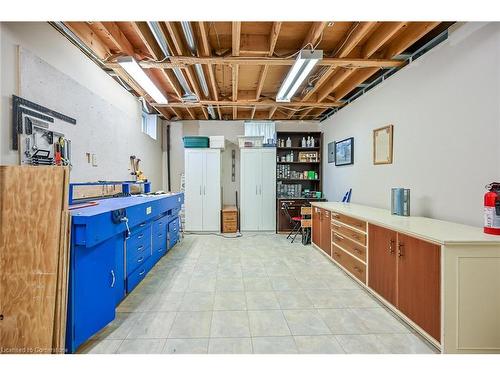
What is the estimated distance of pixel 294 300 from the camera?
2785 mm

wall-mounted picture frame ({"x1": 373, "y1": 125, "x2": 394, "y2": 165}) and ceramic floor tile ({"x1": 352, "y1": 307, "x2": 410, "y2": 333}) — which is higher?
wall-mounted picture frame ({"x1": 373, "y1": 125, "x2": 394, "y2": 165})

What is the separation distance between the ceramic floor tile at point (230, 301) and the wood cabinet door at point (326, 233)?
191cm

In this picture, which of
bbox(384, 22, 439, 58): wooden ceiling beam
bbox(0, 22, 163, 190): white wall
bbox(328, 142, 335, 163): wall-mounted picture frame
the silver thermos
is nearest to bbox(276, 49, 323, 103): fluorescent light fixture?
bbox(384, 22, 439, 58): wooden ceiling beam

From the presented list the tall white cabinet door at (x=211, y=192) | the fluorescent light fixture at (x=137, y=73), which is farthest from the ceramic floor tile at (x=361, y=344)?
the tall white cabinet door at (x=211, y=192)

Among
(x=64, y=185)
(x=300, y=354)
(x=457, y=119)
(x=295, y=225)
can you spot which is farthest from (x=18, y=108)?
(x=295, y=225)

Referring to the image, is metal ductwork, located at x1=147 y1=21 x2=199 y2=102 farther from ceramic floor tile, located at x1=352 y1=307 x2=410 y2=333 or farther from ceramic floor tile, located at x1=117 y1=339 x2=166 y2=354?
ceramic floor tile, located at x1=352 y1=307 x2=410 y2=333

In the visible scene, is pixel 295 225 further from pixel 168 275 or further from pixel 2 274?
pixel 2 274

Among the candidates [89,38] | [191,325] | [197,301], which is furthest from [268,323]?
[89,38]

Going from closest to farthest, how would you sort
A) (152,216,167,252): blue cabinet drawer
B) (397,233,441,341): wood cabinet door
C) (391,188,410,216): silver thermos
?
(397,233,441,341): wood cabinet door < (391,188,410,216): silver thermos < (152,216,167,252): blue cabinet drawer

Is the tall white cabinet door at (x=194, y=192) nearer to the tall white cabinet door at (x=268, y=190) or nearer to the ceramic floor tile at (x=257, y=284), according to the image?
the tall white cabinet door at (x=268, y=190)

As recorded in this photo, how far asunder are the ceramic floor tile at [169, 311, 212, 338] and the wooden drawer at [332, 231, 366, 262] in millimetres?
1941

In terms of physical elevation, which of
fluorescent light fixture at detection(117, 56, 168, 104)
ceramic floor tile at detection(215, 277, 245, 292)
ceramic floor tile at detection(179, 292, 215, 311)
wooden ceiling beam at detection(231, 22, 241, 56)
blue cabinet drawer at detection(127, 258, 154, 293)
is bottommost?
ceramic floor tile at detection(179, 292, 215, 311)

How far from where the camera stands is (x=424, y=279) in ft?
6.68

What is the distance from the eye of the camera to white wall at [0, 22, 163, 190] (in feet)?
7.07
